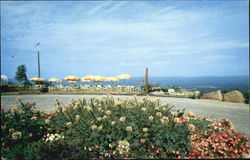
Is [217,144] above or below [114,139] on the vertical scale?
below

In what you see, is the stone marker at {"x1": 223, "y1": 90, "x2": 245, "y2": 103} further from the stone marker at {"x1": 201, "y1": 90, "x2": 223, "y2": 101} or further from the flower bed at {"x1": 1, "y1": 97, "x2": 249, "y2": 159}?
the flower bed at {"x1": 1, "y1": 97, "x2": 249, "y2": 159}

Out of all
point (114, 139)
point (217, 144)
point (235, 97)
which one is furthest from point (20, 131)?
point (235, 97)

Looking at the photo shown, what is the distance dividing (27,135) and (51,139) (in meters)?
0.61

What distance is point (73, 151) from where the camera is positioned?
4785mm

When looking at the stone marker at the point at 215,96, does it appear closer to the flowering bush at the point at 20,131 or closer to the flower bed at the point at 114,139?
the flower bed at the point at 114,139

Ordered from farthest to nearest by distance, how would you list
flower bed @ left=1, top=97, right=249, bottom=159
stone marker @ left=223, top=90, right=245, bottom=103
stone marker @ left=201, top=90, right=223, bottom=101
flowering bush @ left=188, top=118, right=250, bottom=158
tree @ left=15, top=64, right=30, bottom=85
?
tree @ left=15, top=64, right=30, bottom=85, stone marker @ left=201, top=90, right=223, bottom=101, stone marker @ left=223, top=90, right=245, bottom=103, flowering bush @ left=188, top=118, right=250, bottom=158, flower bed @ left=1, top=97, right=249, bottom=159

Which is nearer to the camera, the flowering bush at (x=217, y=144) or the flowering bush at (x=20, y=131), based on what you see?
the flowering bush at (x=20, y=131)

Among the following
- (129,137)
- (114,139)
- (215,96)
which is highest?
(129,137)

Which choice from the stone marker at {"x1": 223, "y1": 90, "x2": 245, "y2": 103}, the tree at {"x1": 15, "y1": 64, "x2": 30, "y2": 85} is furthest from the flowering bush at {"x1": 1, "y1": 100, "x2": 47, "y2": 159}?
the tree at {"x1": 15, "y1": 64, "x2": 30, "y2": 85}

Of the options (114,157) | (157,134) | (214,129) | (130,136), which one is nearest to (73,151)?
(114,157)

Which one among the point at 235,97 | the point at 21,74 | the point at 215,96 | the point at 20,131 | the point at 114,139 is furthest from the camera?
the point at 21,74

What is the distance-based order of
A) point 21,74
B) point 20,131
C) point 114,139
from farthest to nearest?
point 21,74, point 20,131, point 114,139

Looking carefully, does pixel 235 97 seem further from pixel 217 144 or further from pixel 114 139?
pixel 114 139

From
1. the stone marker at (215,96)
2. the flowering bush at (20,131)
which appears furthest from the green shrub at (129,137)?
the stone marker at (215,96)
